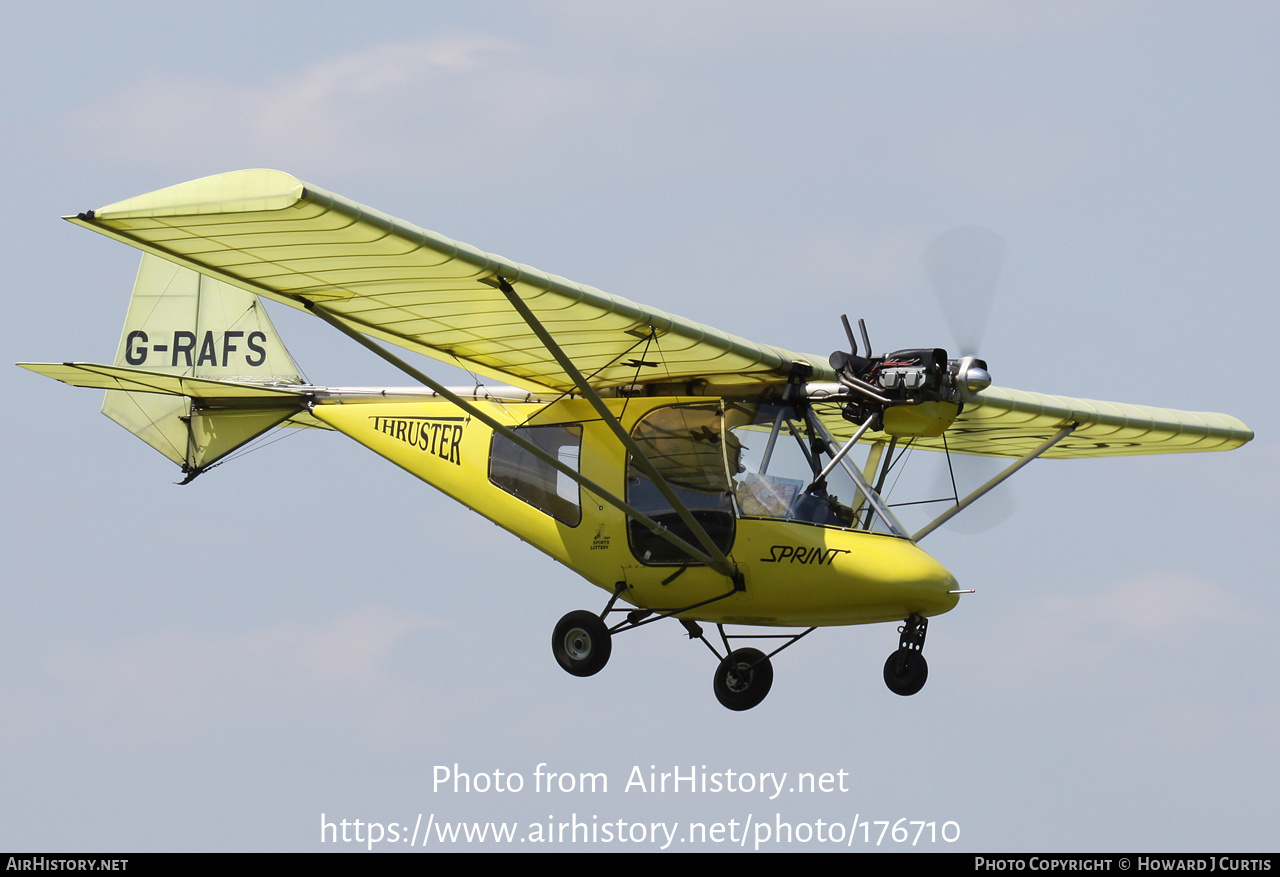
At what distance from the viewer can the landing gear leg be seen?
51.4 feet

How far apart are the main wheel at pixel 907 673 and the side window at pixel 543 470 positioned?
10.9ft

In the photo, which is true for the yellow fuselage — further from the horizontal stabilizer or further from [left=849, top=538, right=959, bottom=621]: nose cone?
the horizontal stabilizer

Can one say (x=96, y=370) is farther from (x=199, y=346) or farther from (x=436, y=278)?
(x=436, y=278)

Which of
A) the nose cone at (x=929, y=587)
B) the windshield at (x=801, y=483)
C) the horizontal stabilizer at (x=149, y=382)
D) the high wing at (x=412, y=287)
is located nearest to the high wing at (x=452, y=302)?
the high wing at (x=412, y=287)

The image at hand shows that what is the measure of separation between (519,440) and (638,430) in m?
1.13

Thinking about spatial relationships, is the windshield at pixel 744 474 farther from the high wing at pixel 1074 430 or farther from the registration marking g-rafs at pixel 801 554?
the high wing at pixel 1074 430

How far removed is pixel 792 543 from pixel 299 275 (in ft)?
16.1

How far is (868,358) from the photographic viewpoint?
52.3ft

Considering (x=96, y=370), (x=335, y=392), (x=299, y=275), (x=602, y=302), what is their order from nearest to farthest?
(x=299, y=275), (x=602, y=302), (x=96, y=370), (x=335, y=392)

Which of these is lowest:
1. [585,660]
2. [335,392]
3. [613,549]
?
[585,660]

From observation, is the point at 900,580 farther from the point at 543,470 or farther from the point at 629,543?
the point at 543,470

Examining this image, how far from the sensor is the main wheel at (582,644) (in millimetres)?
16125

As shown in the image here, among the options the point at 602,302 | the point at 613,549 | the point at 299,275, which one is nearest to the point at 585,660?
the point at 613,549

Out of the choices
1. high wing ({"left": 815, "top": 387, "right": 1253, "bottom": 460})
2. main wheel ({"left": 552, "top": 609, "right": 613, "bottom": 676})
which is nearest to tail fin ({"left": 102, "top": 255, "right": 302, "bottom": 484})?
main wheel ({"left": 552, "top": 609, "right": 613, "bottom": 676})
